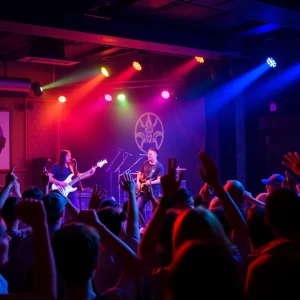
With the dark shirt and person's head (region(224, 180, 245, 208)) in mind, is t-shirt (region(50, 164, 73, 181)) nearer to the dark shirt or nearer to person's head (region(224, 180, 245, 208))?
the dark shirt

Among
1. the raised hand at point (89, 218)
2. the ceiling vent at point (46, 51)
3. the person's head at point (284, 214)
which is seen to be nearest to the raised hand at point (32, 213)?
the raised hand at point (89, 218)

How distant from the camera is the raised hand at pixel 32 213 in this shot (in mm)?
1498

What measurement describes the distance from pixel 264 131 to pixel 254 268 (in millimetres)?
7537

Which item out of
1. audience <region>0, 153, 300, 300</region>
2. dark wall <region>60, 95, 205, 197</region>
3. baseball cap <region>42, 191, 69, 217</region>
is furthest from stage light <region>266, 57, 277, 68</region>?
baseball cap <region>42, 191, 69, 217</region>

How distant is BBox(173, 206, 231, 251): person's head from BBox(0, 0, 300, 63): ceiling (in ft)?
13.3

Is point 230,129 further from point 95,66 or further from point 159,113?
point 95,66

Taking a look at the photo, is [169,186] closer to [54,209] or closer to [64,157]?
[54,209]

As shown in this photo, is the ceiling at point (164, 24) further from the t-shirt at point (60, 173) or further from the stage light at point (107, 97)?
the t-shirt at point (60, 173)

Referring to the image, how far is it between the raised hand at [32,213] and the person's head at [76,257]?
155 mm

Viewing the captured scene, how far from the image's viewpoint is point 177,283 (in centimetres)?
110

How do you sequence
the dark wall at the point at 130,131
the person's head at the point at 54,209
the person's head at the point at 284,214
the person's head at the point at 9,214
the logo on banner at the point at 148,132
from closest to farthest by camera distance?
the person's head at the point at 284,214, the person's head at the point at 54,209, the person's head at the point at 9,214, the dark wall at the point at 130,131, the logo on banner at the point at 148,132

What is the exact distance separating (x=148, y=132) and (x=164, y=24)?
4.25 metres

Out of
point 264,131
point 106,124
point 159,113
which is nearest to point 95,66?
point 106,124

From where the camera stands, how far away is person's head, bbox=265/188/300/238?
1.92 metres
